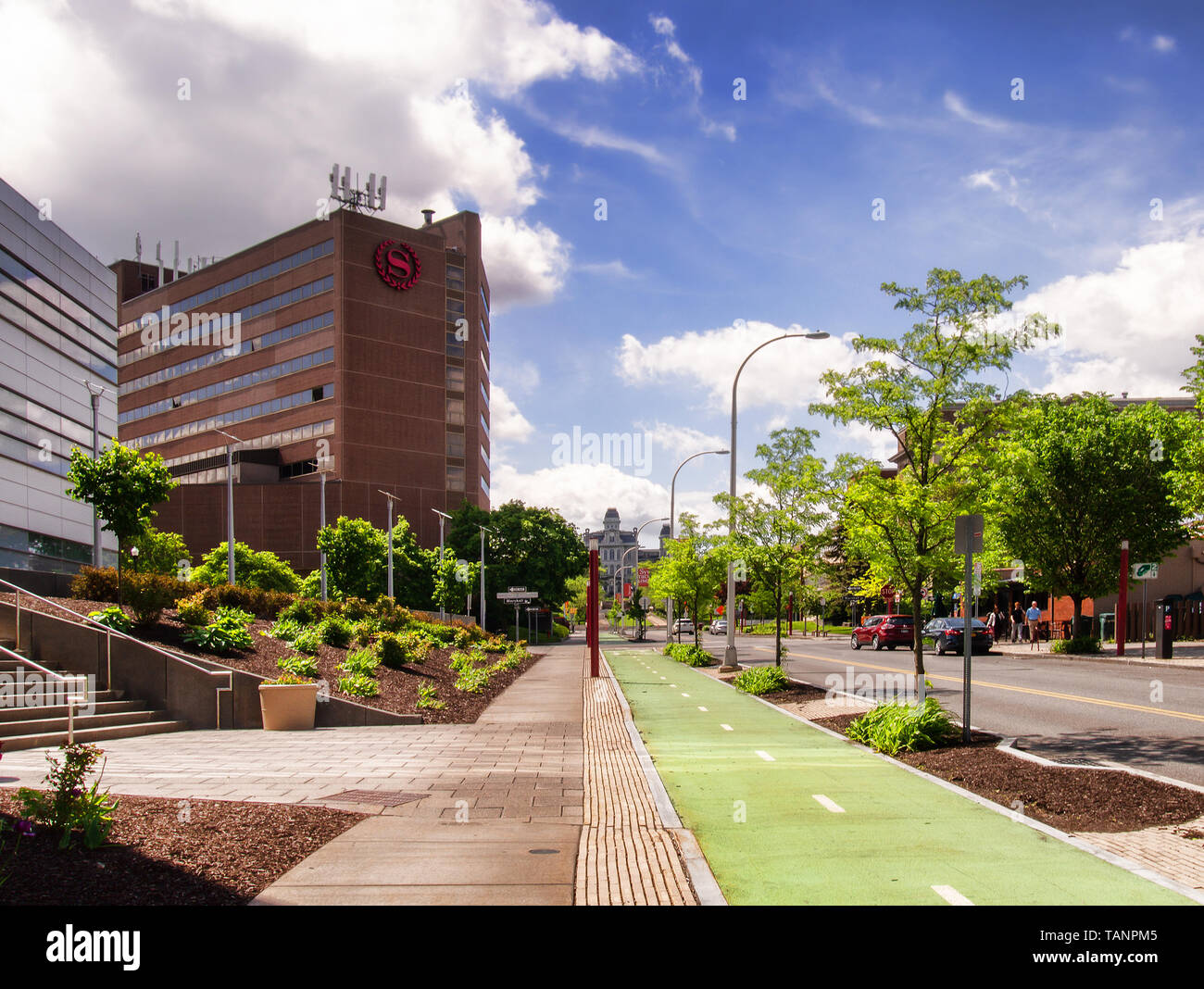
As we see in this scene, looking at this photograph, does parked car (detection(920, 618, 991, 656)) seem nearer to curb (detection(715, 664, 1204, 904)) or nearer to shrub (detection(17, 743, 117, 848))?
curb (detection(715, 664, 1204, 904))

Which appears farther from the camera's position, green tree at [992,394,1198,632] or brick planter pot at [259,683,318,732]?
green tree at [992,394,1198,632]

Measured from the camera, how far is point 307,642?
19031mm

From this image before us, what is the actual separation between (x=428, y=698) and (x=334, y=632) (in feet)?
17.0

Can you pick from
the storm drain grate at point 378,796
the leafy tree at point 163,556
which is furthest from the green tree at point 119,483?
the leafy tree at point 163,556

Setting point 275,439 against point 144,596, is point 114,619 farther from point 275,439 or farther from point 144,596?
point 275,439

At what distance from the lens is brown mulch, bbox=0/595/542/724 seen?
16.0 metres

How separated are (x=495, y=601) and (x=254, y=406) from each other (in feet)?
93.1

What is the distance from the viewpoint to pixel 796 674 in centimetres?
2603

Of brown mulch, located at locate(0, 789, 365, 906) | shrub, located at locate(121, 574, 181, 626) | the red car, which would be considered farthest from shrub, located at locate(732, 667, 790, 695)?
the red car

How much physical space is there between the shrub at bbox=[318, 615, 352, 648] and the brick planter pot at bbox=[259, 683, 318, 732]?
21.8 feet

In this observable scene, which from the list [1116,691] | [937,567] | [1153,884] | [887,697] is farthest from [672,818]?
[1116,691]

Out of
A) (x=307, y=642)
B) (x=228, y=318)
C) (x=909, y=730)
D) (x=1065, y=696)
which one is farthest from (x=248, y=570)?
(x=909, y=730)

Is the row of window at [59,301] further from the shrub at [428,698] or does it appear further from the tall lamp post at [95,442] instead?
the shrub at [428,698]

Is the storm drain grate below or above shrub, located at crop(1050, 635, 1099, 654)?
above
